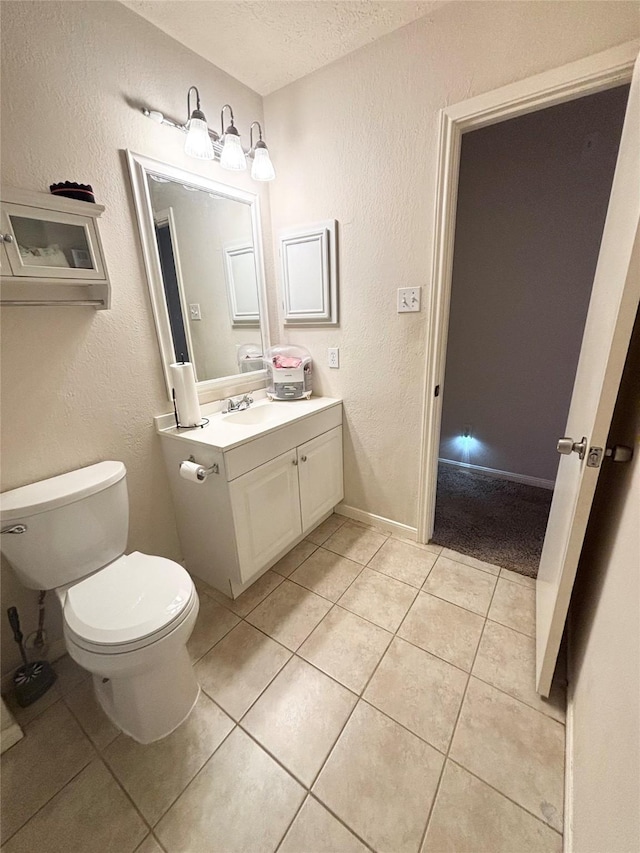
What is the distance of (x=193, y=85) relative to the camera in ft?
5.05

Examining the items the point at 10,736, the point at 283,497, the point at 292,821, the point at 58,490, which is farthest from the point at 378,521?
the point at 10,736

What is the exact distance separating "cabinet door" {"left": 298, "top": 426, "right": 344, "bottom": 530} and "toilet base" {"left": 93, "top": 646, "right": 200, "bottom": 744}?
891 millimetres

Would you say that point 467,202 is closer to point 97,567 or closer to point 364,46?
point 364,46

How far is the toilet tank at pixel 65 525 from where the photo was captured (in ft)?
3.64

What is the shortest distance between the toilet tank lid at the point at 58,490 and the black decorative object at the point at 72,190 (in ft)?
3.11

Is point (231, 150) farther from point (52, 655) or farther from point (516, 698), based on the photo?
point (516, 698)

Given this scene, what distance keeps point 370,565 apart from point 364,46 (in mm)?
2426

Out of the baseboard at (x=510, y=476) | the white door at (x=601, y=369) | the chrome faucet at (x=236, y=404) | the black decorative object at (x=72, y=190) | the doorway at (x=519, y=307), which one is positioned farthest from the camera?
the baseboard at (x=510, y=476)

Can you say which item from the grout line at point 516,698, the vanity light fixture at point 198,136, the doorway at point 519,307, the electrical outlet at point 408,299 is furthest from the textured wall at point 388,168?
the grout line at point 516,698

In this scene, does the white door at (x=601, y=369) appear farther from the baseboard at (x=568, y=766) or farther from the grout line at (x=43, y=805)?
the grout line at (x=43, y=805)

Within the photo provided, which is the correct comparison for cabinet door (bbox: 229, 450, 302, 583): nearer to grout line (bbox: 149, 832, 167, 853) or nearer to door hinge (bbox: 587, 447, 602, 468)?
grout line (bbox: 149, 832, 167, 853)

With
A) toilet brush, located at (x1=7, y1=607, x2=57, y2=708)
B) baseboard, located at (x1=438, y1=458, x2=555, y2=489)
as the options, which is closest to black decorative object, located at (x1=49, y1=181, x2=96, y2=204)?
toilet brush, located at (x1=7, y1=607, x2=57, y2=708)

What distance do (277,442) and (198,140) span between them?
1.28 m

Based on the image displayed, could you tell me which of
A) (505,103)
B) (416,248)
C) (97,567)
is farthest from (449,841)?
(505,103)
